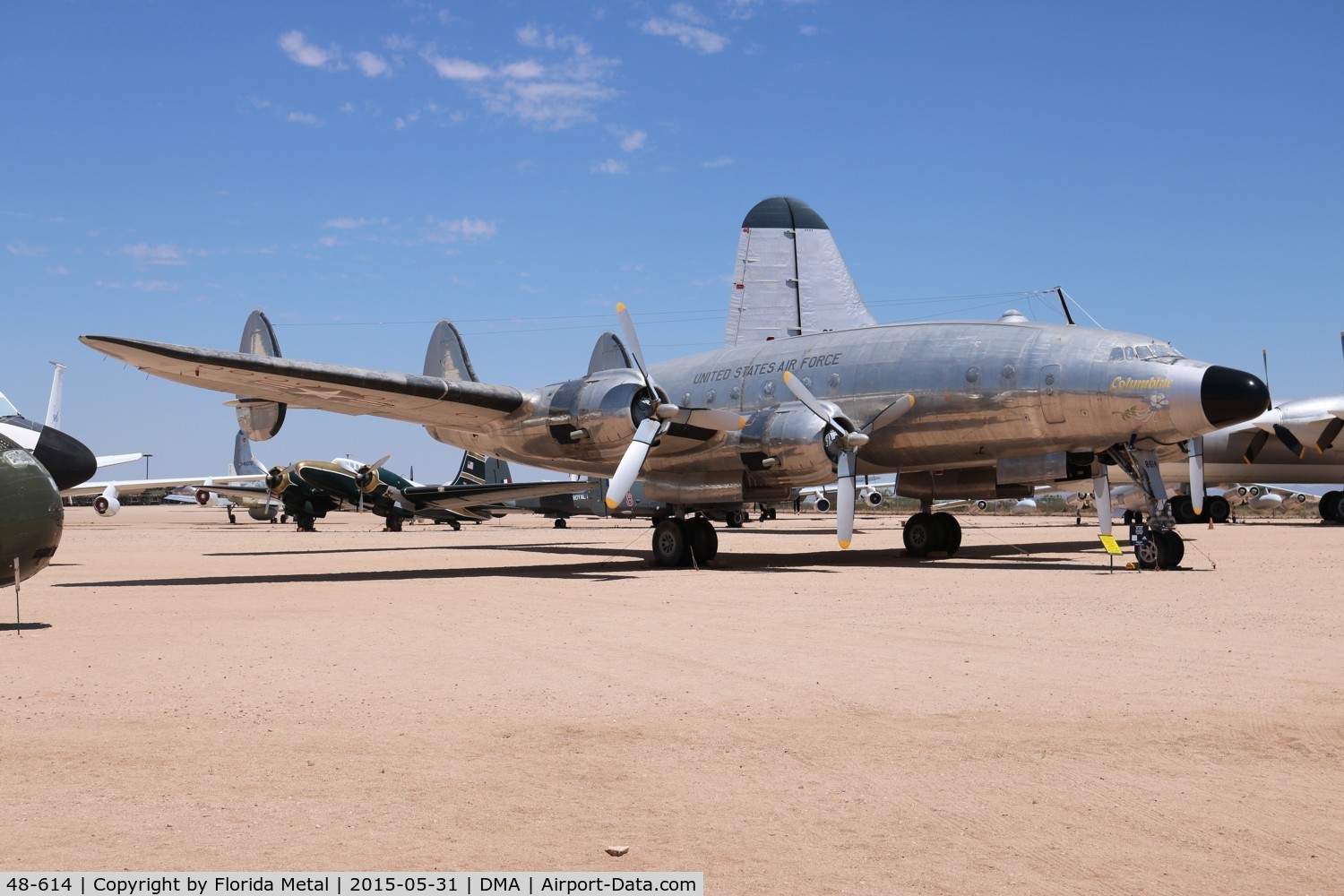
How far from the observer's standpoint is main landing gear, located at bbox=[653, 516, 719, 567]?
62.7 feet

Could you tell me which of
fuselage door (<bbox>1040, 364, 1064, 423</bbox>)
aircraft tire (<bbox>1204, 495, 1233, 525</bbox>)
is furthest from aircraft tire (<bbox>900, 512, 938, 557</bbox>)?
aircraft tire (<bbox>1204, 495, 1233, 525</bbox>)

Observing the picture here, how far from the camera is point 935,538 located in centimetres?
2191

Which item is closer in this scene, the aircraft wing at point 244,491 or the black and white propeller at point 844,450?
the black and white propeller at point 844,450

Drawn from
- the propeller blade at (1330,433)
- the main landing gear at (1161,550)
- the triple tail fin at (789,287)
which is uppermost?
the triple tail fin at (789,287)

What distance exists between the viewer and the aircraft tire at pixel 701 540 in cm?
1911

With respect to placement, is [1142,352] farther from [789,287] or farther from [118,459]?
[118,459]

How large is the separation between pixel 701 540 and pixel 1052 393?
640cm

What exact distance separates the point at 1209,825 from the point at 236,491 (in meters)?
59.7

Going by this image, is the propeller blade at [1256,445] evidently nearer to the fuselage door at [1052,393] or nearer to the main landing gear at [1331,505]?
the main landing gear at [1331,505]

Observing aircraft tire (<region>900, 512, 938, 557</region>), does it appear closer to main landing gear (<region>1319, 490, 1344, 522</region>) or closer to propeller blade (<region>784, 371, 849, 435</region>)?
propeller blade (<region>784, 371, 849, 435</region>)

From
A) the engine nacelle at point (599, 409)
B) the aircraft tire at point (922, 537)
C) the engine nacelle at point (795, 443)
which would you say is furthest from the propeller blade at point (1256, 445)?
the engine nacelle at point (599, 409)

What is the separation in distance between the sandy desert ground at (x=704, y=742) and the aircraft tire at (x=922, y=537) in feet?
32.0

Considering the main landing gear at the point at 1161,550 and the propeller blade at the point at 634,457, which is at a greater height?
the propeller blade at the point at 634,457

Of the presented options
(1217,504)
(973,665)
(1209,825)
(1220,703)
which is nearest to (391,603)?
(973,665)
